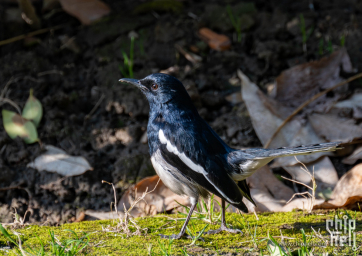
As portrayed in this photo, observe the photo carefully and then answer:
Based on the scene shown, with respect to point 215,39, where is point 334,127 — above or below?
below

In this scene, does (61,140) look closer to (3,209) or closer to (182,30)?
(3,209)

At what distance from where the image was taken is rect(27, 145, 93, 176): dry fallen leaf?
4691 millimetres

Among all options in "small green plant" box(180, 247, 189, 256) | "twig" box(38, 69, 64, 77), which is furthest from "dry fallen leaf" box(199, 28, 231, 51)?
"small green plant" box(180, 247, 189, 256)

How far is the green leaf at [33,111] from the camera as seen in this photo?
5.21m

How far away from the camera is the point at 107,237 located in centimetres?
329

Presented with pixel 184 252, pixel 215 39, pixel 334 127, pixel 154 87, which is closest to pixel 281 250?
pixel 184 252

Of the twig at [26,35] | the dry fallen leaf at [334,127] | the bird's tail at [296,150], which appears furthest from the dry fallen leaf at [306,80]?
the twig at [26,35]

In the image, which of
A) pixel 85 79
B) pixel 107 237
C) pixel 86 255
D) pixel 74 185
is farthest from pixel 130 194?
pixel 85 79

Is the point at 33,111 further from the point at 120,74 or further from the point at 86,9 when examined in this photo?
the point at 86,9

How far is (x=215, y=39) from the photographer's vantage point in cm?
635

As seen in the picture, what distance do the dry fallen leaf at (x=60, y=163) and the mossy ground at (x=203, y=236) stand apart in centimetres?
108

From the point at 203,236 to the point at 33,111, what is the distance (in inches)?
117

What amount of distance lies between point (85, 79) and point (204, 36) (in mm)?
1939

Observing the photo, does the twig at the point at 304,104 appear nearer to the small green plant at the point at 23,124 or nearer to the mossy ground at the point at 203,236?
the mossy ground at the point at 203,236
